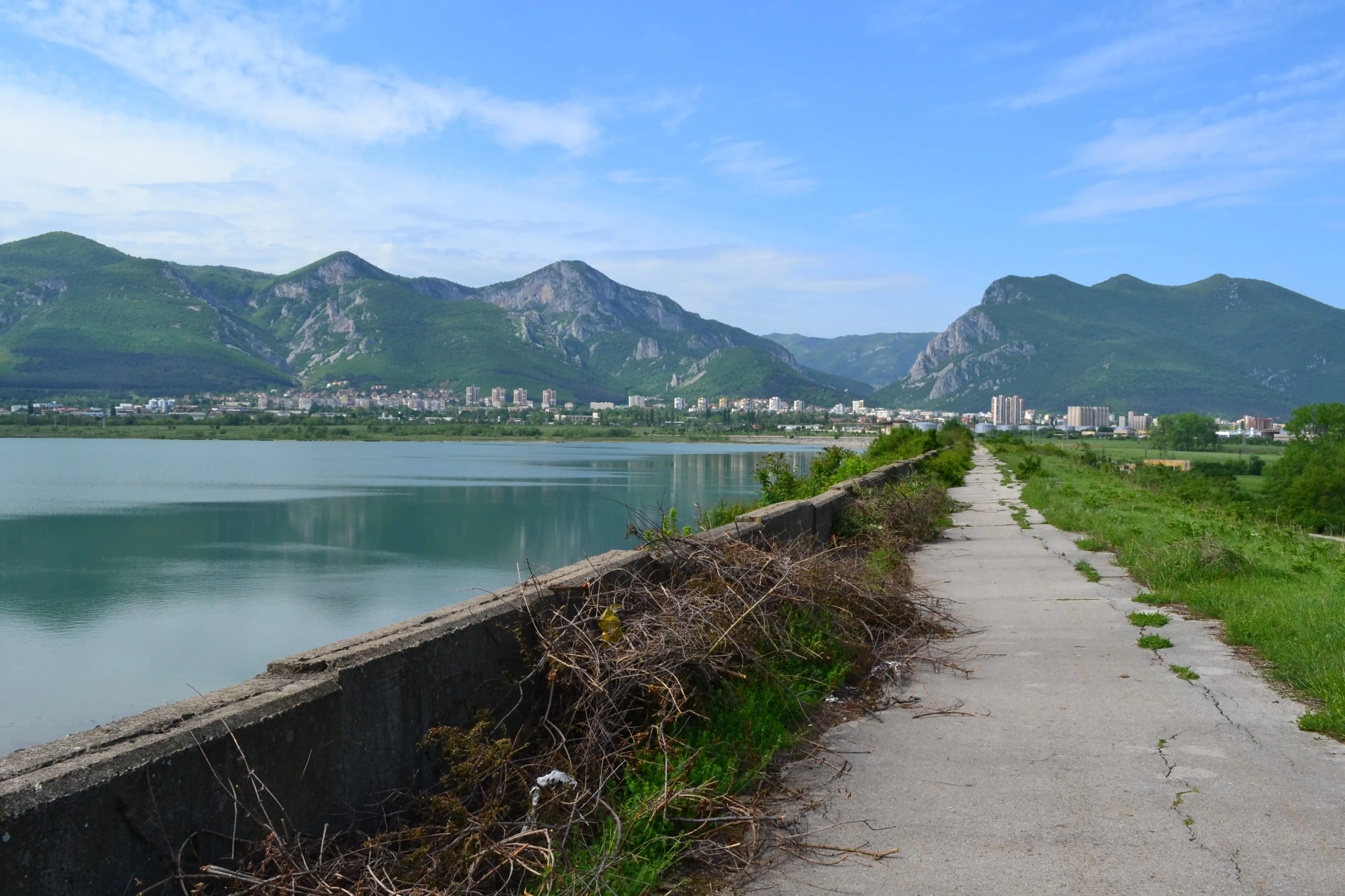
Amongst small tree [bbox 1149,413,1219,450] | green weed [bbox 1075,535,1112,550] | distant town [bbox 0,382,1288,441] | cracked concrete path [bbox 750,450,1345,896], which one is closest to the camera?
cracked concrete path [bbox 750,450,1345,896]

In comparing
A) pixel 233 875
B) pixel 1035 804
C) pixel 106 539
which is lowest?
pixel 106 539

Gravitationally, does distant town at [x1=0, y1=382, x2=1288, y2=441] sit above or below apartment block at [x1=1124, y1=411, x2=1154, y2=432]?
below

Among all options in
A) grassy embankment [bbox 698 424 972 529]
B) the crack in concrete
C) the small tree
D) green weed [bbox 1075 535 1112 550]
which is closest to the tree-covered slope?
the small tree

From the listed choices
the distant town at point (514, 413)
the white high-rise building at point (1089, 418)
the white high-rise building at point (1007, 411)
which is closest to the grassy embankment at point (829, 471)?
the distant town at point (514, 413)

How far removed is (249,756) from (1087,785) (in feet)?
12.7

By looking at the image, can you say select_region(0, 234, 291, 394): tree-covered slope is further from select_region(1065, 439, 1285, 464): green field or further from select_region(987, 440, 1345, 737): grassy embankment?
select_region(987, 440, 1345, 737): grassy embankment

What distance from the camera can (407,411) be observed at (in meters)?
180

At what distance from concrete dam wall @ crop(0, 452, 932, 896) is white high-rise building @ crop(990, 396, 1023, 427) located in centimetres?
19149

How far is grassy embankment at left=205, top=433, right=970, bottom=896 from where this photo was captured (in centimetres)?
362

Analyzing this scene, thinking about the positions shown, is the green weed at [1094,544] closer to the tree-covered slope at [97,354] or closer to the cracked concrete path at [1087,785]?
the cracked concrete path at [1087,785]

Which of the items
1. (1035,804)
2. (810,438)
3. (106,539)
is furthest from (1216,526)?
(810,438)

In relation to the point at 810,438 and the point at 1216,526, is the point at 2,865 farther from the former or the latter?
the point at 810,438

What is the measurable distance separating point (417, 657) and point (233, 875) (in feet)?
4.09

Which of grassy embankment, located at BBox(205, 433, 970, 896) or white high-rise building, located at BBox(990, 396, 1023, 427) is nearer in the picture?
grassy embankment, located at BBox(205, 433, 970, 896)
